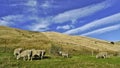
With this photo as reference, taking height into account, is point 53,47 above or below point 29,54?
above

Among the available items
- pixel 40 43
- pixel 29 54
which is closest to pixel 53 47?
pixel 40 43

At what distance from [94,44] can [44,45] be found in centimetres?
3499

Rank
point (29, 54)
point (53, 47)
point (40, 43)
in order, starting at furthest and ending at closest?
point (40, 43) < point (53, 47) < point (29, 54)

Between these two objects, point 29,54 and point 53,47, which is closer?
point 29,54

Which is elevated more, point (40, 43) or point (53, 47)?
point (40, 43)

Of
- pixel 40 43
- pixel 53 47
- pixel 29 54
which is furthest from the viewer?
pixel 40 43

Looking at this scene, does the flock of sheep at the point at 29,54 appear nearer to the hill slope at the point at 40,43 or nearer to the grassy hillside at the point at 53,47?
the grassy hillside at the point at 53,47

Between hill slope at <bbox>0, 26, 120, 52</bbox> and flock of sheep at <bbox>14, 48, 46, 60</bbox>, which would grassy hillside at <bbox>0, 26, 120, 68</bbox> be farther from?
flock of sheep at <bbox>14, 48, 46, 60</bbox>

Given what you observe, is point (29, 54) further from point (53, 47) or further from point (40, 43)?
point (40, 43)

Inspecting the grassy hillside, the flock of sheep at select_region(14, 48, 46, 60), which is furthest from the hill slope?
the flock of sheep at select_region(14, 48, 46, 60)

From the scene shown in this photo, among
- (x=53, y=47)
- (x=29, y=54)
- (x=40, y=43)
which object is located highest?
(x=40, y=43)

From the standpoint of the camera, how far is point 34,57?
235ft

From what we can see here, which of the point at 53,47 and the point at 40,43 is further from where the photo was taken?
the point at 40,43

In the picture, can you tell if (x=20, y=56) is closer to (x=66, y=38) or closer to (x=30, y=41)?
(x=30, y=41)
